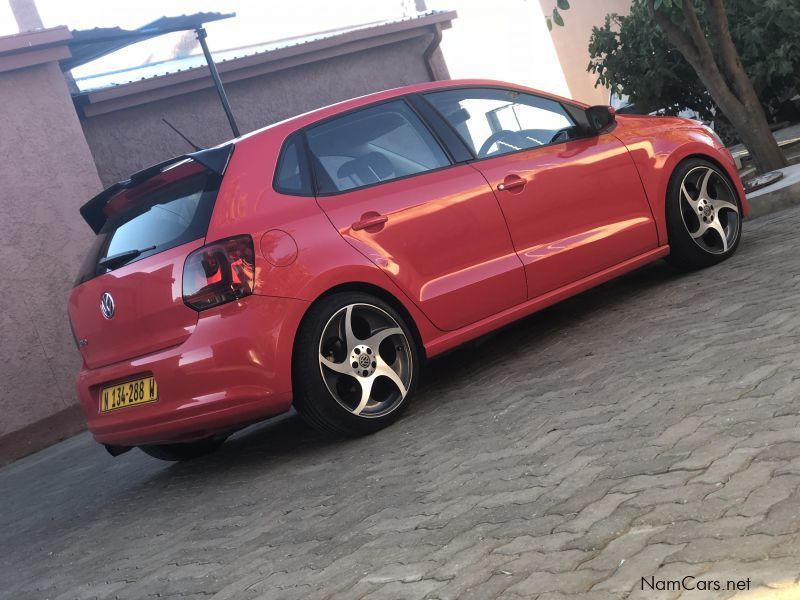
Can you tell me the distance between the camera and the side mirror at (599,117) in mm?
→ 6844

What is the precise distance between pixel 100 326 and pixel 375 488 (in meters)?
1.88

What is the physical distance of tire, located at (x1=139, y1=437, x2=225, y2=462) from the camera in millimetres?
6711

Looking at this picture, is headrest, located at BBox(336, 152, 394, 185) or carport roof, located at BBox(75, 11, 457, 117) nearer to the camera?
headrest, located at BBox(336, 152, 394, 185)

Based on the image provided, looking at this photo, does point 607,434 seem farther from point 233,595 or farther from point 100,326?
point 100,326

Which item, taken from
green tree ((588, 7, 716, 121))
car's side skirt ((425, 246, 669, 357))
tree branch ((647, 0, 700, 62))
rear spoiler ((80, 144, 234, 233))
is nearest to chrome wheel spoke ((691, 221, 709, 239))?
car's side skirt ((425, 246, 669, 357))

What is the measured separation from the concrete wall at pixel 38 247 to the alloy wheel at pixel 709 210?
6424 millimetres

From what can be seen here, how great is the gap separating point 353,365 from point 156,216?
1302mm

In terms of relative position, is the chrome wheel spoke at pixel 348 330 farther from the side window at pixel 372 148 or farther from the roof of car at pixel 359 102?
→ the roof of car at pixel 359 102

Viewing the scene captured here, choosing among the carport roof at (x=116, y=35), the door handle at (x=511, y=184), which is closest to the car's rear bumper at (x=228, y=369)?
the door handle at (x=511, y=184)

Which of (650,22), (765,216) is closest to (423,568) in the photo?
→ (765,216)

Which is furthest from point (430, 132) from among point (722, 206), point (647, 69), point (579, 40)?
point (579, 40)

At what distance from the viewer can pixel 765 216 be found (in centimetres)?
916

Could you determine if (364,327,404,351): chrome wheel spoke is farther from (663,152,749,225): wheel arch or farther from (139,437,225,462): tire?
(663,152,749,225): wheel arch

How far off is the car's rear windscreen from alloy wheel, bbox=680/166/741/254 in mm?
3216
